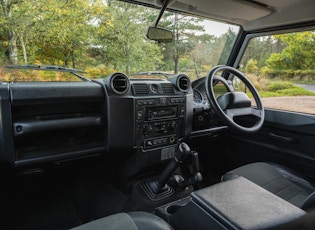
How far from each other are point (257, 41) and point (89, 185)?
92.1 inches

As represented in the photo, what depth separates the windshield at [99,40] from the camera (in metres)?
2.00

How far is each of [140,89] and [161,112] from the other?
251 mm

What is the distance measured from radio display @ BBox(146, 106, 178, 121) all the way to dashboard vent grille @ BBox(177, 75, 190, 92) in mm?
181

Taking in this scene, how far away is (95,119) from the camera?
5.44 feet

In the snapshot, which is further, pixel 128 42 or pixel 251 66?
pixel 251 66

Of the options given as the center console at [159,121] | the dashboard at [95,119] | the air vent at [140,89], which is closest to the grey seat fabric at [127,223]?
the dashboard at [95,119]

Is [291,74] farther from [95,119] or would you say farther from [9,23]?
[9,23]

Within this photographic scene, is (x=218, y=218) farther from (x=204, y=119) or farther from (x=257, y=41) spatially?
(x=257, y=41)

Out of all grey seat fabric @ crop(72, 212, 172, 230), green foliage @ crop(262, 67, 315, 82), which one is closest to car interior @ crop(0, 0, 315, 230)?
grey seat fabric @ crop(72, 212, 172, 230)

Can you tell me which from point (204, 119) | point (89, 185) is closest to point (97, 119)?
point (89, 185)

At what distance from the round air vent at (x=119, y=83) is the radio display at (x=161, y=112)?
240 millimetres

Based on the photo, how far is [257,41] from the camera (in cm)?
282

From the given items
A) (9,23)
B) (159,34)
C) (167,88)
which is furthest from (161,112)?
(9,23)

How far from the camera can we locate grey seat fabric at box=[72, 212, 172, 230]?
3.27ft
